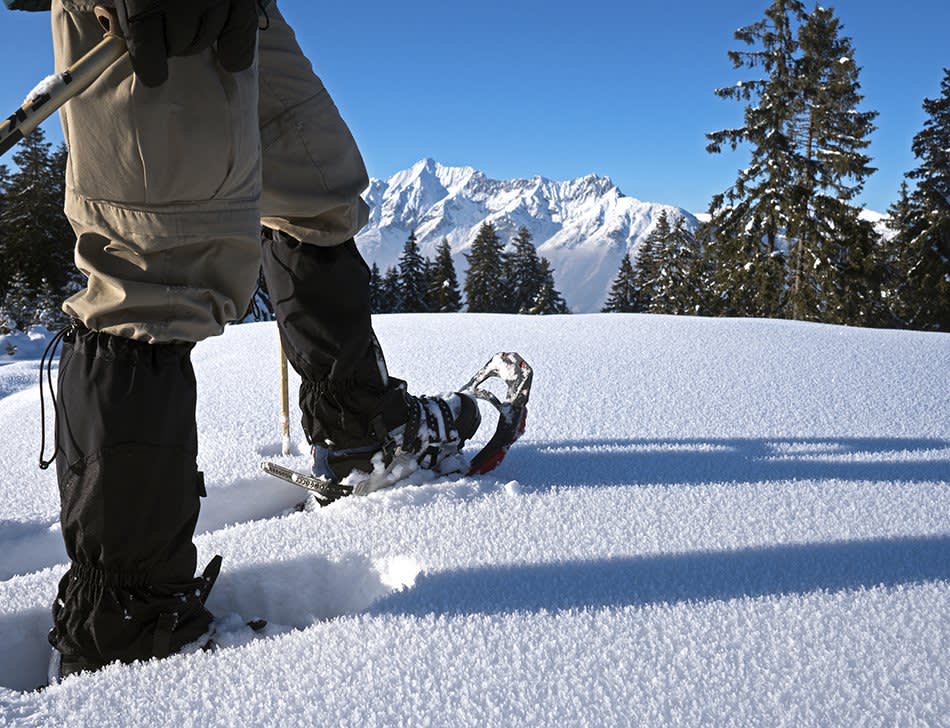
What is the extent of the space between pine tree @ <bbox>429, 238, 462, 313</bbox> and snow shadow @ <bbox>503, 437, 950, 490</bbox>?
30019 millimetres

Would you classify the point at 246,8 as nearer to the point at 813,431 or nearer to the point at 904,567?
the point at 904,567

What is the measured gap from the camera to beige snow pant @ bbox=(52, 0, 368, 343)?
0.86 metres

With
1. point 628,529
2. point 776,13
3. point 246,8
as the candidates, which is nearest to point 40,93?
point 246,8

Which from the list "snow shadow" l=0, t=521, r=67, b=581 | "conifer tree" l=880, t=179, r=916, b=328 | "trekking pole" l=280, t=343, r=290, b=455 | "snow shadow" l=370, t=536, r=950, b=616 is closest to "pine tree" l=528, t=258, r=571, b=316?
"conifer tree" l=880, t=179, r=916, b=328

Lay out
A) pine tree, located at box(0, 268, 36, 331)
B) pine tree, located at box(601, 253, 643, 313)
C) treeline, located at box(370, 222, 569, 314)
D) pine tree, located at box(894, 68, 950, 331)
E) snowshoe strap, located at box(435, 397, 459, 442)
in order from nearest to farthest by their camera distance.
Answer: snowshoe strap, located at box(435, 397, 459, 442)
pine tree, located at box(0, 268, 36, 331)
pine tree, located at box(894, 68, 950, 331)
treeline, located at box(370, 222, 569, 314)
pine tree, located at box(601, 253, 643, 313)

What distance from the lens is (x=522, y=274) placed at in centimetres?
3488

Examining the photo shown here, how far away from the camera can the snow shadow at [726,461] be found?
140cm

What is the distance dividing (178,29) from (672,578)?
100 centimetres

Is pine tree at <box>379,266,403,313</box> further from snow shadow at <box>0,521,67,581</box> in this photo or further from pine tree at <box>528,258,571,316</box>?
snow shadow at <box>0,521,67,581</box>

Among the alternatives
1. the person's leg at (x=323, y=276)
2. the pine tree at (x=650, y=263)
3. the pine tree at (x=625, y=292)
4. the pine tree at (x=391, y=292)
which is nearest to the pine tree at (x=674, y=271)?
the pine tree at (x=650, y=263)

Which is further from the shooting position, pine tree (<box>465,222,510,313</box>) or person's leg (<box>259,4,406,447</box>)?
pine tree (<box>465,222,510,313</box>)

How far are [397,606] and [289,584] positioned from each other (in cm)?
26

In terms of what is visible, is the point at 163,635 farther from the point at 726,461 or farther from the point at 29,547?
the point at 726,461

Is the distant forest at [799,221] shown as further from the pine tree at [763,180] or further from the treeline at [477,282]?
the treeline at [477,282]
